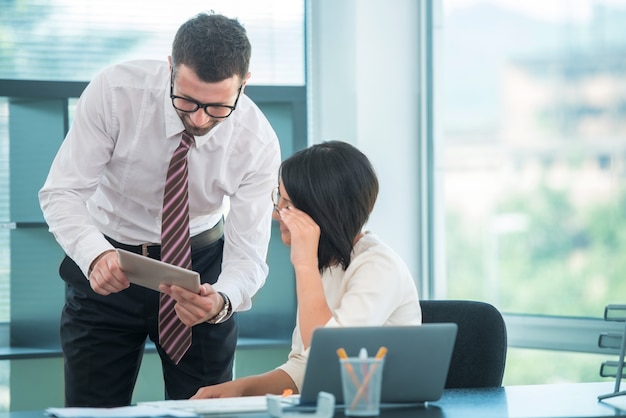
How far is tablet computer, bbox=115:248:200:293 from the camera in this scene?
1864 mm

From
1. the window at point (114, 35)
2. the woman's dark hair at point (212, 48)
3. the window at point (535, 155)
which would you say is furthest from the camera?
the window at point (114, 35)

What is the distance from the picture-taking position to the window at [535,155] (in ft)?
10.3

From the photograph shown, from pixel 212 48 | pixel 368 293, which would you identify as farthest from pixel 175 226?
pixel 368 293

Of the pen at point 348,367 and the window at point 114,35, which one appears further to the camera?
the window at point 114,35

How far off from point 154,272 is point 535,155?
1889 mm

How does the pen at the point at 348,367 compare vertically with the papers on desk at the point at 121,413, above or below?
above

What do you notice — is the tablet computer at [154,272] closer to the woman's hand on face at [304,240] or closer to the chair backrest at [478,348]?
the woman's hand on face at [304,240]

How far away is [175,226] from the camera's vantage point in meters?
2.34

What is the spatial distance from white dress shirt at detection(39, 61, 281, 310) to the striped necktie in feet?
0.23

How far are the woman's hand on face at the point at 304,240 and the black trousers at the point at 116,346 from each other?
25.1 inches

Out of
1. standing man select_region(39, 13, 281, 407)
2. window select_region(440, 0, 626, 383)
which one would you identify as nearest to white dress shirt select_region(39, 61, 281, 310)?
standing man select_region(39, 13, 281, 407)

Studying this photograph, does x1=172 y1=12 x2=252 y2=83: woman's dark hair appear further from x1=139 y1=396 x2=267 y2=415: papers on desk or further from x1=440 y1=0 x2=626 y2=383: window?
x1=440 y1=0 x2=626 y2=383: window

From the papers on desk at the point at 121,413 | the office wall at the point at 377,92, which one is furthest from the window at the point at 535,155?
the papers on desk at the point at 121,413

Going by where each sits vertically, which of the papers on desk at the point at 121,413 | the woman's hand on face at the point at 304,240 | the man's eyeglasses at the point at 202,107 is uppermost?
the man's eyeglasses at the point at 202,107
